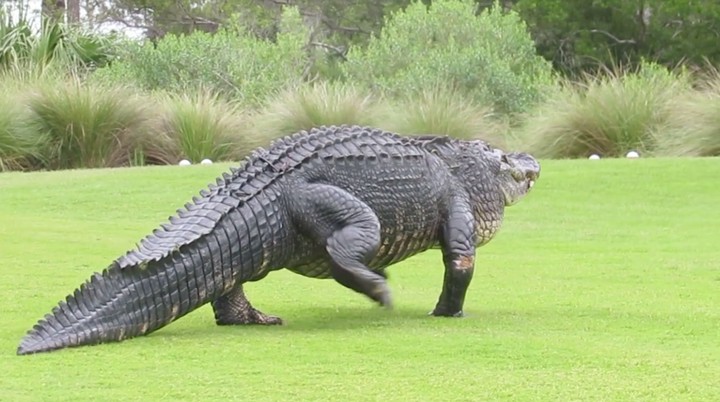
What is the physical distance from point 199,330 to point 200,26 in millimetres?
41173

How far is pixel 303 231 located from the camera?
22.1 ft

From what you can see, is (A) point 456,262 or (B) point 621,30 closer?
(A) point 456,262

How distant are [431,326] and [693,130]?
1187cm

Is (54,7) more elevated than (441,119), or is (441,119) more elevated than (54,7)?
(54,7)

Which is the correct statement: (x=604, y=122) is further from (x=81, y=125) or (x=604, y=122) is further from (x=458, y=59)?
(x=81, y=125)

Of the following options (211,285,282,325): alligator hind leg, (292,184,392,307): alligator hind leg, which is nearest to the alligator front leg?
(292,184,392,307): alligator hind leg

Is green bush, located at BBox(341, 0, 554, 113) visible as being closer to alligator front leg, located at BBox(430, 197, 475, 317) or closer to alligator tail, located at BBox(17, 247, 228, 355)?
alligator front leg, located at BBox(430, 197, 475, 317)

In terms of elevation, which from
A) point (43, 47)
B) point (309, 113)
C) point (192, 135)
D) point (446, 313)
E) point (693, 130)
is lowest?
point (192, 135)

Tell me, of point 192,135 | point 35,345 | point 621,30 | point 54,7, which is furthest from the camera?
point 621,30

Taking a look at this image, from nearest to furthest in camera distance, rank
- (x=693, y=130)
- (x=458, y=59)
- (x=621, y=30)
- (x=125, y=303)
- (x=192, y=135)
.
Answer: (x=125, y=303)
(x=693, y=130)
(x=192, y=135)
(x=458, y=59)
(x=621, y=30)

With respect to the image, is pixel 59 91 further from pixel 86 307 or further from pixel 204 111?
pixel 86 307

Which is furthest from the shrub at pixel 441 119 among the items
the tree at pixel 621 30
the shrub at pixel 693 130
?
the tree at pixel 621 30

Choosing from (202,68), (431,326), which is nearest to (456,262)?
(431,326)

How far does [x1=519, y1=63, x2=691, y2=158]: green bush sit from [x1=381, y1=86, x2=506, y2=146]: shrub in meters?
0.69
